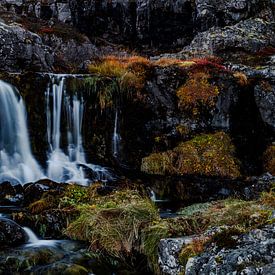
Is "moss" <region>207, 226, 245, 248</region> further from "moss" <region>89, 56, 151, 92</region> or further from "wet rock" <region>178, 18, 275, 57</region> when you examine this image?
"wet rock" <region>178, 18, 275, 57</region>

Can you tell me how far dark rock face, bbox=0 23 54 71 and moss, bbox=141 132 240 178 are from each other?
671 centimetres

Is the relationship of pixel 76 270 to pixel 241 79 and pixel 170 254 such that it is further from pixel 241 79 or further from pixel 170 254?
pixel 241 79

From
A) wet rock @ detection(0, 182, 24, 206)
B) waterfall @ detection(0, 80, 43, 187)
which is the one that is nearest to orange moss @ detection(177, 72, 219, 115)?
waterfall @ detection(0, 80, 43, 187)

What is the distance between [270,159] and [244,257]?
9399 mm

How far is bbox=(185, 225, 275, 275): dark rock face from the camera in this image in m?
4.40

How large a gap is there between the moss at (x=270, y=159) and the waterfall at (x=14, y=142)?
688 centimetres

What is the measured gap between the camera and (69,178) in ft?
38.4

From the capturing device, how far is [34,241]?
7.50 metres

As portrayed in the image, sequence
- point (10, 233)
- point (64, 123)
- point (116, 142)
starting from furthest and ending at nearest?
point (116, 142), point (64, 123), point (10, 233)

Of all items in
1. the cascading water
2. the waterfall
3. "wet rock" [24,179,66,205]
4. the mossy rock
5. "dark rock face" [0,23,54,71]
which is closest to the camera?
"wet rock" [24,179,66,205]

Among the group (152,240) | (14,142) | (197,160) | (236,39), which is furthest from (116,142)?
(236,39)

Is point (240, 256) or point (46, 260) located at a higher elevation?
point (240, 256)

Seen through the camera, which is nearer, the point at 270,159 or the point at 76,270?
the point at 76,270

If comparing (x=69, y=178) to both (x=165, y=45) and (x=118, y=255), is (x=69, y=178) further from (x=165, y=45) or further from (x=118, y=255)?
(x=165, y=45)
